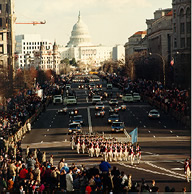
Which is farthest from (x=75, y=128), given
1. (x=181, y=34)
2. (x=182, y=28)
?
(x=181, y=34)

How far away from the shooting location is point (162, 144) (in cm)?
5288

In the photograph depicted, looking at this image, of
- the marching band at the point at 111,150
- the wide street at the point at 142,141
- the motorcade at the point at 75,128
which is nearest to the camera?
the wide street at the point at 142,141

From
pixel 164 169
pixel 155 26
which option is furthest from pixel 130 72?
pixel 164 169

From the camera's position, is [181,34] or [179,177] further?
[181,34]

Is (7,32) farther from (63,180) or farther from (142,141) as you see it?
(63,180)

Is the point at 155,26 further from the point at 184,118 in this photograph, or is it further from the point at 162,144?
the point at 162,144

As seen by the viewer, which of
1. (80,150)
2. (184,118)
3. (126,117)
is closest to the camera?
(80,150)

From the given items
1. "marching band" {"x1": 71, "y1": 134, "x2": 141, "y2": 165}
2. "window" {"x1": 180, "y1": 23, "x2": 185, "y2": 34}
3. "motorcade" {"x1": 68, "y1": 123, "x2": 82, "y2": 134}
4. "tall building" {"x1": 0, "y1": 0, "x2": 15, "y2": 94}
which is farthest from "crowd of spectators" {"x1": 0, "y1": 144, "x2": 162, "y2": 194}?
"window" {"x1": 180, "y1": 23, "x2": 185, "y2": 34}

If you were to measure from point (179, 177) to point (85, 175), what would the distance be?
28.9 feet

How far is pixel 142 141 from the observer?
182ft

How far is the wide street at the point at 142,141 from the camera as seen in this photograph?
3828cm

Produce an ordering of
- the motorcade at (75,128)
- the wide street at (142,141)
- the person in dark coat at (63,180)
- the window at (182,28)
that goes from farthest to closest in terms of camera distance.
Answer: the window at (182,28) < the motorcade at (75,128) < the wide street at (142,141) < the person in dark coat at (63,180)

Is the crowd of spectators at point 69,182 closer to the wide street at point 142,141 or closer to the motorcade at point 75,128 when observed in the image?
the wide street at point 142,141

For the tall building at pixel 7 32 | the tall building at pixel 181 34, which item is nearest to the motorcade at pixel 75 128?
the tall building at pixel 181 34
